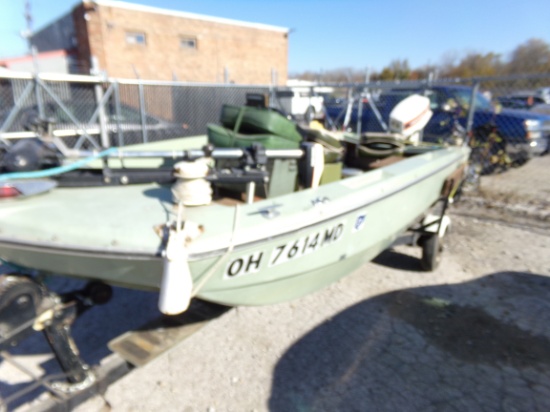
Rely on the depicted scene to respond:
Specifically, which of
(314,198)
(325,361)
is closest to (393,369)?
(325,361)

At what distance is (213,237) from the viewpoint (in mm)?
1751

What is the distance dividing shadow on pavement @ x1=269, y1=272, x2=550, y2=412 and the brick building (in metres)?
15.6

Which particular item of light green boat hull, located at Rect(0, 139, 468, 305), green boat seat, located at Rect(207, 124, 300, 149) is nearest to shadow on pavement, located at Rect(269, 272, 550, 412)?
light green boat hull, located at Rect(0, 139, 468, 305)

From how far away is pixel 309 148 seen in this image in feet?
8.36

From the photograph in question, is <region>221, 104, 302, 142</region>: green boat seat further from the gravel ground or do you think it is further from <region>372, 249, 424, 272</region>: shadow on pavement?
<region>372, 249, 424, 272</region>: shadow on pavement

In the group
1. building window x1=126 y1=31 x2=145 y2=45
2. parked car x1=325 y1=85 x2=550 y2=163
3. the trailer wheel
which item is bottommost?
the trailer wheel

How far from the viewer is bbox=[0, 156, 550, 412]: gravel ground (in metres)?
2.17

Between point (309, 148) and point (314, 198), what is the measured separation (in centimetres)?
46

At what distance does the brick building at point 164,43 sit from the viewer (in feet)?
64.5

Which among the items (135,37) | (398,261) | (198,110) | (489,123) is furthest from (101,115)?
(135,37)

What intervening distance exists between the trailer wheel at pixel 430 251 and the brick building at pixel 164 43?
48.9 ft

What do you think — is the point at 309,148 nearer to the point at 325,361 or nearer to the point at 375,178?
the point at 375,178

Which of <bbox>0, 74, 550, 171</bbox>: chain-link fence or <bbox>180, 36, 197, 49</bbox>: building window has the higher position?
<bbox>180, 36, 197, 49</bbox>: building window

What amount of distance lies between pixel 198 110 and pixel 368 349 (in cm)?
692
